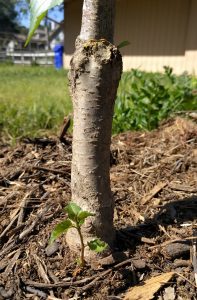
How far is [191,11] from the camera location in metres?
9.35

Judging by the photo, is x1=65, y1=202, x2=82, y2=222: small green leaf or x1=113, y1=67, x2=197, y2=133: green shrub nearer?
x1=65, y1=202, x2=82, y2=222: small green leaf

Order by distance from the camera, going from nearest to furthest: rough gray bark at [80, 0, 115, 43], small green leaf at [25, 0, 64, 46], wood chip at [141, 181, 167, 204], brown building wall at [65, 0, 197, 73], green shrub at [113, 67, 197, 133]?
1. small green leaf at [25, 0, 64, 46]
2. rough gray bark at [80, 0, 115, 43]
3. wood chip at [141, 181, 167, 204]
4. green shrub at [113, 67, 197, 133]
5. brown building wall at [65, 0, 197, 73]

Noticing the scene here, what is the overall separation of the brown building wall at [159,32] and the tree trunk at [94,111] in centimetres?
855

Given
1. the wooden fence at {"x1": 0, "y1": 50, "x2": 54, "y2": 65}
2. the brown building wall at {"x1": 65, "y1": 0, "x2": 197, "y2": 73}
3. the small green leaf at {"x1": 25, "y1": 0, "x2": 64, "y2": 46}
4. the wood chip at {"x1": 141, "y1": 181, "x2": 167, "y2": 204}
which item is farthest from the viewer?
the wooden fence at {"x1": 0, "y1": 50, "x2": 54, "y2": 65}

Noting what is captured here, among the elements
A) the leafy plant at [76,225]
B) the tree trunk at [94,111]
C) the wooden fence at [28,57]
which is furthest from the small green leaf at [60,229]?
the wooden fence at [28,57]

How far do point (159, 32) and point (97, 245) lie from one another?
10.8m

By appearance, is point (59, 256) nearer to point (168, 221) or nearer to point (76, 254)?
point (76, 254)

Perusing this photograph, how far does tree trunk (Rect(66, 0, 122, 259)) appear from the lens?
977 mm

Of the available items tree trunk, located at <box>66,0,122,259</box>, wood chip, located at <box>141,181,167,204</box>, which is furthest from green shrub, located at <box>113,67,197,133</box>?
tree trunk, located at <box>66,0,122,259</box>

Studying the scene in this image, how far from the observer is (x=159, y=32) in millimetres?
11016

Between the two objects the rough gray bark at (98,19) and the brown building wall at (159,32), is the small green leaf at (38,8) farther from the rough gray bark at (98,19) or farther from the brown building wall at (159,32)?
the brown building wall at (159,32)

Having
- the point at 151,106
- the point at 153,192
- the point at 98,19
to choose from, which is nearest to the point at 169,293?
the point at 153,192

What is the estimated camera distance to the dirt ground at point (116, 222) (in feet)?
3.48

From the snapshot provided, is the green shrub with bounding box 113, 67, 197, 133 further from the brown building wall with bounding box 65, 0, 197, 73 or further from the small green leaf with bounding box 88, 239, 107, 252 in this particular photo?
the brown building wall with bounding box 65, 0, 197, 73
